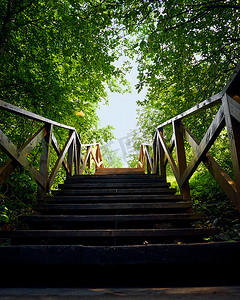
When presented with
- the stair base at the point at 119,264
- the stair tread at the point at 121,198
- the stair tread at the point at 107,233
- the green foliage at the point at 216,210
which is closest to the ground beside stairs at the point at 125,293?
the stair base at the point at 119,264

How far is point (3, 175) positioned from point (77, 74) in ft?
14.5

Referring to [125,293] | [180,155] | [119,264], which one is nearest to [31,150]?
[119,264]

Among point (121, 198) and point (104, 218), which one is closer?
point (104, 218)

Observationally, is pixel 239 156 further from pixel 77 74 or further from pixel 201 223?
pixel 77 74

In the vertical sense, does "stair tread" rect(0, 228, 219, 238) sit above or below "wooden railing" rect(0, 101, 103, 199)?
below

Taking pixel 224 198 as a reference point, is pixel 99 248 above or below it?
below

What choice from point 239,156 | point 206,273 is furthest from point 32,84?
point 206,273

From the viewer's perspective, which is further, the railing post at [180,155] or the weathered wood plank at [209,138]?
the railing post at [180,155]

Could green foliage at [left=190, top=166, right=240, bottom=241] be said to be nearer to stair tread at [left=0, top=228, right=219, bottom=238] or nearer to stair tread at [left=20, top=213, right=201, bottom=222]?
stair tread at [left=20, top=213, right=201, bottom=222]

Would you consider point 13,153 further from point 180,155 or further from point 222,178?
point 180,155

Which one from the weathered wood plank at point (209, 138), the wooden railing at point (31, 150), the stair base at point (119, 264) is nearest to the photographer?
the stair base at point (119, 264)

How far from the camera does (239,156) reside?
1.54 meters

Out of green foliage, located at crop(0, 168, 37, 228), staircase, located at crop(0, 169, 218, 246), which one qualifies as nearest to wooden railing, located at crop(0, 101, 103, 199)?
green foliage, located at crop(0, 168, 37, 228)

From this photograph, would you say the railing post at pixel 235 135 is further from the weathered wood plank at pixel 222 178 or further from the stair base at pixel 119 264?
the stair base at pixel 119 264
